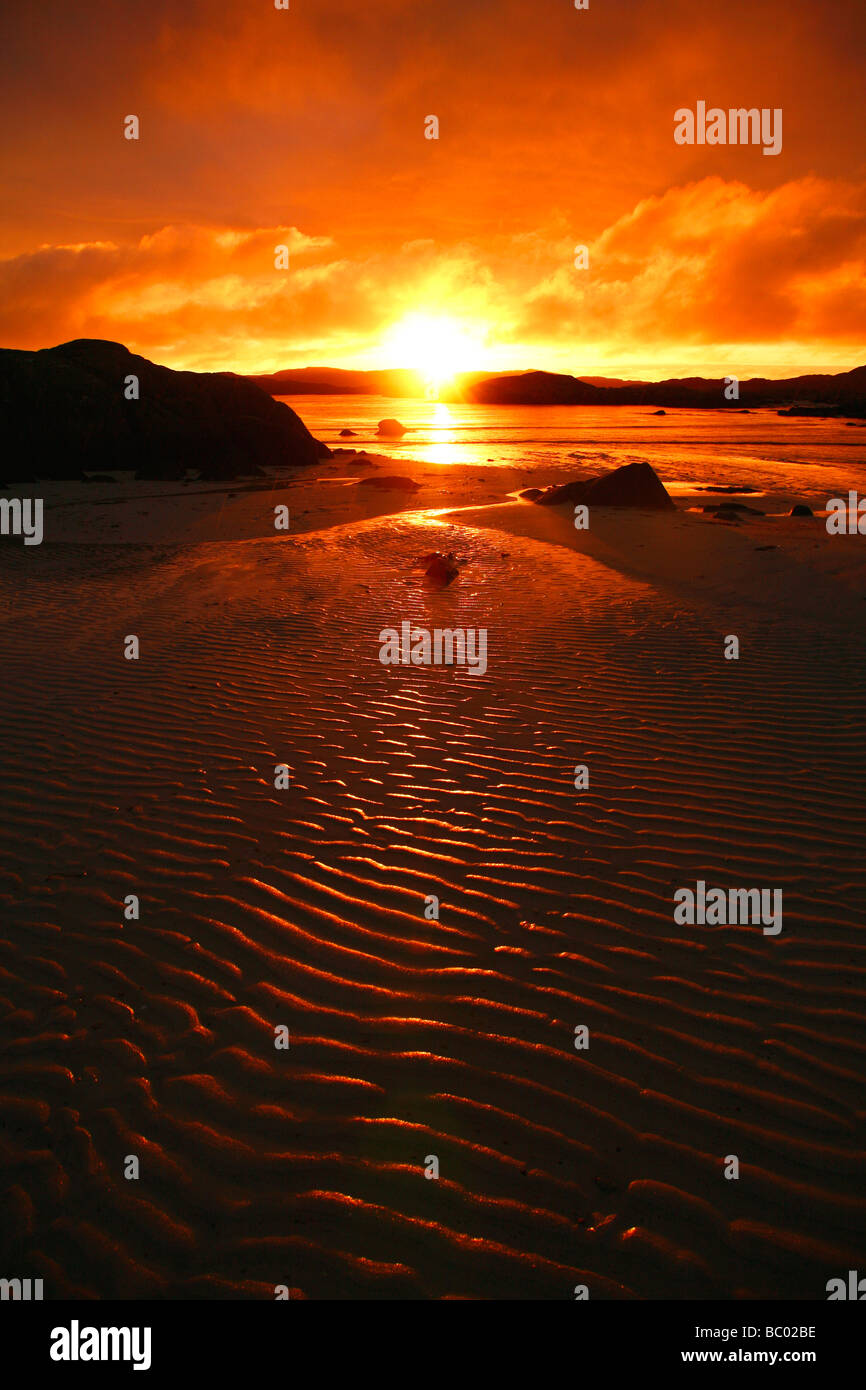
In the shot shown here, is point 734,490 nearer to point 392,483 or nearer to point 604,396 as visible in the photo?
point 392,483

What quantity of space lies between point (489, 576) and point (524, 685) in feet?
18.1

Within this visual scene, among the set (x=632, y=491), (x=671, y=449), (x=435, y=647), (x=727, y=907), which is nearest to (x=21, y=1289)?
(x=727, y=907)

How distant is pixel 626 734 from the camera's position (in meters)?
6.61

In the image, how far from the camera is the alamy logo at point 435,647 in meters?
8.62

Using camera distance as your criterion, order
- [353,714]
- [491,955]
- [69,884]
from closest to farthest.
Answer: [491,955] → [69,884] → [353,714]

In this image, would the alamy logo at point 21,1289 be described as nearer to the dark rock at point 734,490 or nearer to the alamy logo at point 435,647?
the alamy logo at point 435,647

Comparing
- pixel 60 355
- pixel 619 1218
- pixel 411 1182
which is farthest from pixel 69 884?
pixel 60 355

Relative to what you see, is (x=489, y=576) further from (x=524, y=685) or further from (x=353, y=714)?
(x=353, y=714)

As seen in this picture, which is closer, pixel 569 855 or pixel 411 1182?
pixel 411 1182
